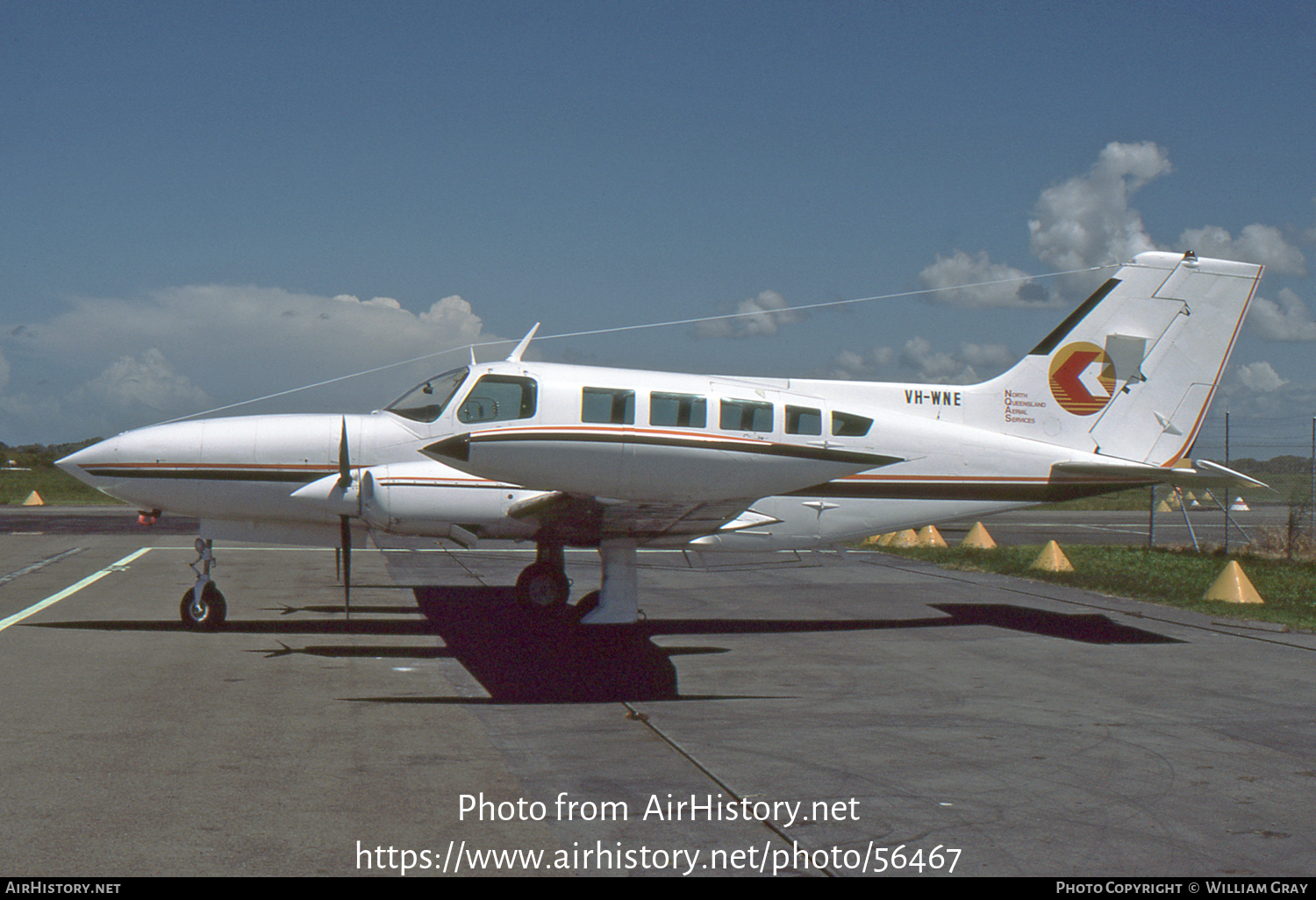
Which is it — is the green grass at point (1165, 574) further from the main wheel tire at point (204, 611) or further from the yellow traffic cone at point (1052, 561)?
the main wheel tire at point (204, 611)

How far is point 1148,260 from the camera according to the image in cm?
1387

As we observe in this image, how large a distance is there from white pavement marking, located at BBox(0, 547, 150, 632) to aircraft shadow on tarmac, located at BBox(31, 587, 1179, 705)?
643 millimetres

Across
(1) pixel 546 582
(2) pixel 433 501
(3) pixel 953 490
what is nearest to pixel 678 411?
(2) pixel 433 501

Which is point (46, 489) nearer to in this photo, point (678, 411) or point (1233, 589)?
point (678, 411)

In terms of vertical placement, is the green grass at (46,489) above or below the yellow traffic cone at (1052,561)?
below

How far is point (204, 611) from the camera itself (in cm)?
1176

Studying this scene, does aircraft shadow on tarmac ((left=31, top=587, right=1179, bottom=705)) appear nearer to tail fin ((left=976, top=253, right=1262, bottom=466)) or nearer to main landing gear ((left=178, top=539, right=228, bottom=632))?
main landing gear ((left=178, top=539, right=228, bottom=632))

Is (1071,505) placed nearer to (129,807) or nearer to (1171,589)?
(1171,589)

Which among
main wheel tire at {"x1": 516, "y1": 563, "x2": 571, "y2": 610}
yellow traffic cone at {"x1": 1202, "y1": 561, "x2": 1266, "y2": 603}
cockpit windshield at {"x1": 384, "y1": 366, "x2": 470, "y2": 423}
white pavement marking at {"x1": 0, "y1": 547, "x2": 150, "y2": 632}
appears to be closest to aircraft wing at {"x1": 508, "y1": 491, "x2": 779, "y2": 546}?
main wheel tire at {"x1": 516, "y1": 563, "x2": 571, "y2": 610}

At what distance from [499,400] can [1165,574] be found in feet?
44.6

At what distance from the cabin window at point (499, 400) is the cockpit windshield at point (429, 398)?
0.38 m

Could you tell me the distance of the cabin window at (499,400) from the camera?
1078 centimetres

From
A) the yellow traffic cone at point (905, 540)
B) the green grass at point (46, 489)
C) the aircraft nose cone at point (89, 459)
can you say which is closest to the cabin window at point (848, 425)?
the aircraft nose cone at point (89, 459)

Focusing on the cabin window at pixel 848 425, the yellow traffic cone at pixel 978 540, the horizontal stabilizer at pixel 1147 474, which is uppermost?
the cabin window at pixel 848 425
